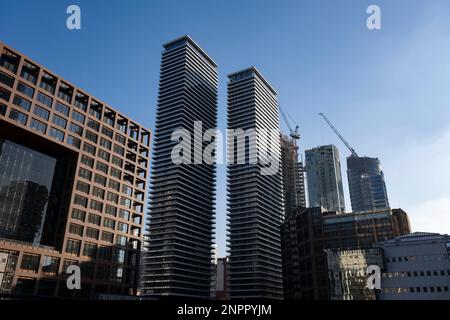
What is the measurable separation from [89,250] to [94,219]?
28.3ft

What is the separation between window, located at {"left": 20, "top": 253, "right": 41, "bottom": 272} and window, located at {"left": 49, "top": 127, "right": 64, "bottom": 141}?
98.6 ft

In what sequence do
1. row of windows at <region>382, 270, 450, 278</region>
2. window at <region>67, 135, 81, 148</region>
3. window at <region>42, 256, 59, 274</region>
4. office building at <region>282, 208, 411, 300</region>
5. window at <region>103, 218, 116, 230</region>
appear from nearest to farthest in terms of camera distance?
window at <region>42, 256, 59, 274</region>
window at <region>67, 135, 81, 148</region>
row of windows at <region>382, 270, 450, 278</region>
window at <region>103, 218, 116, 230</region>
office building at <region>282, 208, 411, 300</region>

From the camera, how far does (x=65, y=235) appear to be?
321ft

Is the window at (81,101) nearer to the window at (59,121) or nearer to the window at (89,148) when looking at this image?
the window at (59,121)

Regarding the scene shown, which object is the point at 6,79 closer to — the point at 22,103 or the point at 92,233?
the point at 22,103

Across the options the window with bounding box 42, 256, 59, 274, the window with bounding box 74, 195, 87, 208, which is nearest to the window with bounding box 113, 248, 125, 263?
the window with bounding box 74, 195, 87, 208

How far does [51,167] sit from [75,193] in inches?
435

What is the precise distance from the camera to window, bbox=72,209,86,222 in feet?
334

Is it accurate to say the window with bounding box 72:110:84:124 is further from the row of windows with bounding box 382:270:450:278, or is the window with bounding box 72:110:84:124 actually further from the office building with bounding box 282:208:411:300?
the office building with bounding box 282:208:411:300

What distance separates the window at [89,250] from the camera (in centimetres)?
10244
